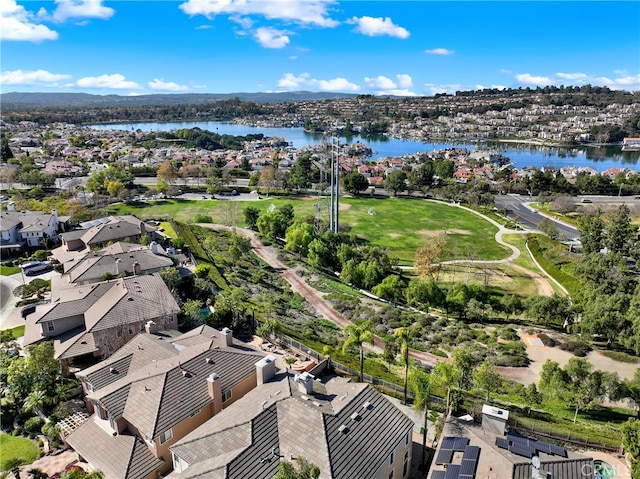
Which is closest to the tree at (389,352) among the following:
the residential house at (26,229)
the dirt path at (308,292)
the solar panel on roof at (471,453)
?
the dirt path at (308,292)

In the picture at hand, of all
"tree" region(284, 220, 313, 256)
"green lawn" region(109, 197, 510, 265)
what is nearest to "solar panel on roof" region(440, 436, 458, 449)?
"tree" region(284, 220, 313, 256)

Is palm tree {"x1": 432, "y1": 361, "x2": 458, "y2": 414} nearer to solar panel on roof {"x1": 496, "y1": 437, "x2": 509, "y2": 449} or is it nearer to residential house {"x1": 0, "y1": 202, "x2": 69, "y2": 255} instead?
solar panel on roof {"x1": 496, "y1": 437, "x2": 509, "y2": 449}

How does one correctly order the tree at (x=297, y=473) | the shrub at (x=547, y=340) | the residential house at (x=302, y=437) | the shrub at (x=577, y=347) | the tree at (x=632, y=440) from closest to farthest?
the tree at (x=297, y=473), the residential house at (x=302, y=437), the tree at (x=632, y=440), the shrub at (x=577, y=347), the shrub at (x=547, y=340)

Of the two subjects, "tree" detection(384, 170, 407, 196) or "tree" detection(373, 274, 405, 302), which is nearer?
"tree" detection(373, 274, 405, 302)

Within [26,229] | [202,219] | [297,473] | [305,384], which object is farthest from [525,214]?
[297,473]

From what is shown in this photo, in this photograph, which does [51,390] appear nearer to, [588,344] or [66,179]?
[588,344]

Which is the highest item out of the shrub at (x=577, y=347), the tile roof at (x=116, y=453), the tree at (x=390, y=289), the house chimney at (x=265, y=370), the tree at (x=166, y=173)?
the tree at (x=166, y=173)

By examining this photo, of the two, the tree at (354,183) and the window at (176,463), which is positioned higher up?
the tree at (354,183)

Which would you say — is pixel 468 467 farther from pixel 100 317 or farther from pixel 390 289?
pixel 390 289

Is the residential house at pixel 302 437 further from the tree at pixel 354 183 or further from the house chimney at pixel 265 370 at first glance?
the tree at pixel 354 183
